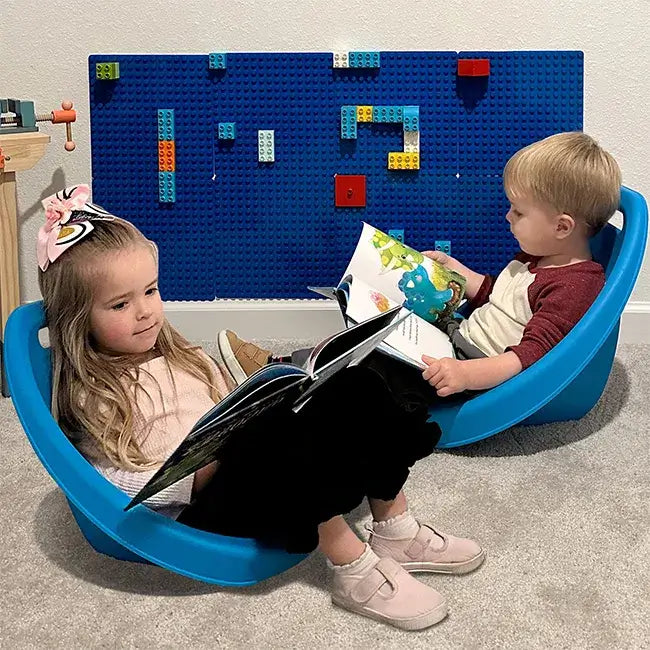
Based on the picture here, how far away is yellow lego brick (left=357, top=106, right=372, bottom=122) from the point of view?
192 centimetres

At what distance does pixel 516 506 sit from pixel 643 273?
0.88 meters

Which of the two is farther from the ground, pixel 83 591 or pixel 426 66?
pixel 426 66

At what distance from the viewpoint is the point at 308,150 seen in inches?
76.7

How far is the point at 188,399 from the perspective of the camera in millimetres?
1242

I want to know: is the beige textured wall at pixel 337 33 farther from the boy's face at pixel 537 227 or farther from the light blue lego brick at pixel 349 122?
the boy's face at pixel 537 227

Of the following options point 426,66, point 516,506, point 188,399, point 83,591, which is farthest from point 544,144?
point 83,591

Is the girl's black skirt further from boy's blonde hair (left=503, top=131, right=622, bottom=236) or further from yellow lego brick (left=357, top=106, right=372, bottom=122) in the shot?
yellow lego brick (left=357, top=106, right=372, bottom=122)

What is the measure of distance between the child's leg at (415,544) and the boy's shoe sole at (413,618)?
83 mm

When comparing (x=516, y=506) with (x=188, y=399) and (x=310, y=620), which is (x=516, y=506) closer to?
(x=310, y=620)

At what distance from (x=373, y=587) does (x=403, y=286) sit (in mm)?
661

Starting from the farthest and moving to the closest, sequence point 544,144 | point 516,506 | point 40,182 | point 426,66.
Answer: point 40,182
point 426,66
point 544,144
point 516,506

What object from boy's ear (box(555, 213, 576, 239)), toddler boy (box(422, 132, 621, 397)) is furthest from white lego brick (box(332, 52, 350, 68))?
boy's ear (box(555, 213, 576, 239))

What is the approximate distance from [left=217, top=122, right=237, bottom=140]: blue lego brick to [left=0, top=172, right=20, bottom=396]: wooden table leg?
0.41 meters

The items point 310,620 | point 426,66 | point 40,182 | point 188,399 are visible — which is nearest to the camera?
point 310,620
